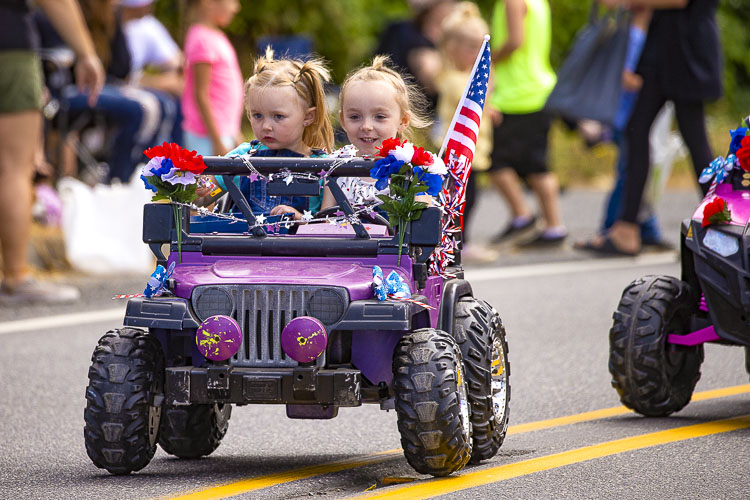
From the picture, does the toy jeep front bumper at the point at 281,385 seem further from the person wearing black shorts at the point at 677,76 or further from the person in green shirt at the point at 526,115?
the person in green shirt at the point at 526,115

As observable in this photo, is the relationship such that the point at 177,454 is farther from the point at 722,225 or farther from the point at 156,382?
the point at 722,225

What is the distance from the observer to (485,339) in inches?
186

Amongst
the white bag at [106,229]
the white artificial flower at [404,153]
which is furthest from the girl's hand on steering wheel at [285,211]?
the white bag at [106,229]

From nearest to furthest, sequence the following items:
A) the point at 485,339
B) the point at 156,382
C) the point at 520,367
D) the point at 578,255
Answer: the point at 156,382 < the point at 485,339 < the point at 520,367 < the point at 578,255

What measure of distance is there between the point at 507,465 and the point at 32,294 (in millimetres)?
4926

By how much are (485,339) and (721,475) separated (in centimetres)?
88

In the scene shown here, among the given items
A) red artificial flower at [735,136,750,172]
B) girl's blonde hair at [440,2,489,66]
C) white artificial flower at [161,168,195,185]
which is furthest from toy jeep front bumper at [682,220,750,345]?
girl's blonde hair at [440,2,489,66]

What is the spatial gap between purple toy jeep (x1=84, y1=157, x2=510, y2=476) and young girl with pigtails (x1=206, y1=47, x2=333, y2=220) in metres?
0.36

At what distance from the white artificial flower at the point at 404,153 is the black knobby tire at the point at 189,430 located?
3.72 ft

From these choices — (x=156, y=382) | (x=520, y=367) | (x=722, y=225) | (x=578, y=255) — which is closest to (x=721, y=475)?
(x=722, y=225)

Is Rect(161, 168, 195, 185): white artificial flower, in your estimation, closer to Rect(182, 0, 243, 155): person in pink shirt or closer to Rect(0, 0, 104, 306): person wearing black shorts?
Rect(0, 0, 104, 306): person wearing black shorts

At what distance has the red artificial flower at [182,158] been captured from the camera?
4527 millimetres

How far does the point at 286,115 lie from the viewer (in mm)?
5152

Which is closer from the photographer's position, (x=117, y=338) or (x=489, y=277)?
(x=117, y=338)
